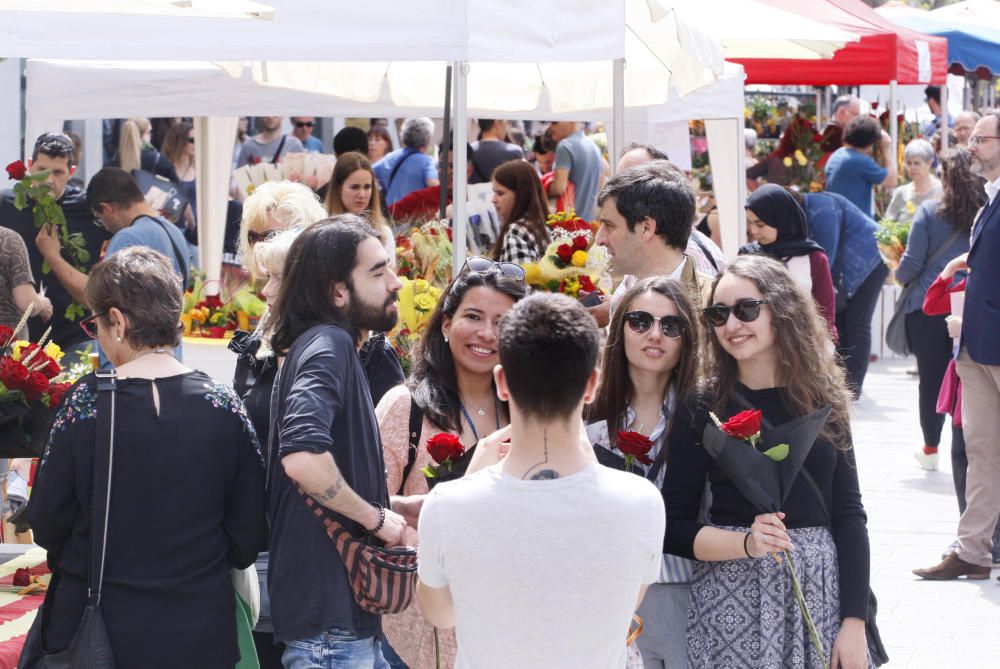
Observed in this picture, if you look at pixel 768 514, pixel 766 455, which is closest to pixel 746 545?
pixel 768 514

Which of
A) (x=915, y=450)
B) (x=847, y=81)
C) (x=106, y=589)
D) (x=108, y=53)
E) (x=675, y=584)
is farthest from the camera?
(x=847, y=81)

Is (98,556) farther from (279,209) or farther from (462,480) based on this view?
(279,209)

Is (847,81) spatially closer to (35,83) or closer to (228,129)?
(228,129)

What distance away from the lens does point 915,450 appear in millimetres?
9727

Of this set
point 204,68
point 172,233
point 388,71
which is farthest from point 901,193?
point 172,233

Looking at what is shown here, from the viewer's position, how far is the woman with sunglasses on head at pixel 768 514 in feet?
10.5

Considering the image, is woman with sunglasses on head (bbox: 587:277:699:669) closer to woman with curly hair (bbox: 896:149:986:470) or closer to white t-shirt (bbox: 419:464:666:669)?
white t-shirt (bbox: 419:464:666:669)

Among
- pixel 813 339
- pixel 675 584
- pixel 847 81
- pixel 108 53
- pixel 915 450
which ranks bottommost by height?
pixel 915 450

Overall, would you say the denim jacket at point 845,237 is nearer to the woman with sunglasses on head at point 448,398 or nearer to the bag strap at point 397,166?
the bag strap at point 397,166

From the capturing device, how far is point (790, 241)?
850cm

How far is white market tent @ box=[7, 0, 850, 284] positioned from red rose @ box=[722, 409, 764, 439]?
1.99 metres

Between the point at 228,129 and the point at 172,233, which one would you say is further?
the point at 228,129

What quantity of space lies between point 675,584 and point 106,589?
1374 mm

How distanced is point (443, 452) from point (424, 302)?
2171mm
